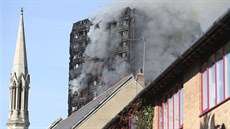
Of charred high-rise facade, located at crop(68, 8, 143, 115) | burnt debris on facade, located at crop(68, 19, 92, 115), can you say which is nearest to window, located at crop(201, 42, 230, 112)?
charred high-rise facade, located at crop(68, 8, 143, 115)

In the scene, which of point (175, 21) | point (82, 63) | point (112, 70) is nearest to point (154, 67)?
point (175, 21)

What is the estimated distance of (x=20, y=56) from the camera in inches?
3720

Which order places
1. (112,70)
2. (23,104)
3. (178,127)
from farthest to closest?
(112,70) < (23,104) < (178,127)

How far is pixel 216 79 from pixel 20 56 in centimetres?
6994

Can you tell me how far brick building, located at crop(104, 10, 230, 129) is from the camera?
82.7 feet

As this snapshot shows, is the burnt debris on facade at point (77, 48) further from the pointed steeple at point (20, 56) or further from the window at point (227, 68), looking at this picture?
the window at point (227, 68)

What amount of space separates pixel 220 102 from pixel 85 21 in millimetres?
145373

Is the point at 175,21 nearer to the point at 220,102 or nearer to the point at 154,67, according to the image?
the point at 154,67

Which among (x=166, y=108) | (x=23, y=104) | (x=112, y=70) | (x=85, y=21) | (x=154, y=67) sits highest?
(x=85, y=21)

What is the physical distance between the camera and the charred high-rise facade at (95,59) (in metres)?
142

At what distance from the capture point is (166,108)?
31875 millimetres

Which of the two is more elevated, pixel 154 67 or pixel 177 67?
pixel 154 67

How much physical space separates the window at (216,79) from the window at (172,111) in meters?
2.63

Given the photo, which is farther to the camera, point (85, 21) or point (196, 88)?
point (85, 21)
